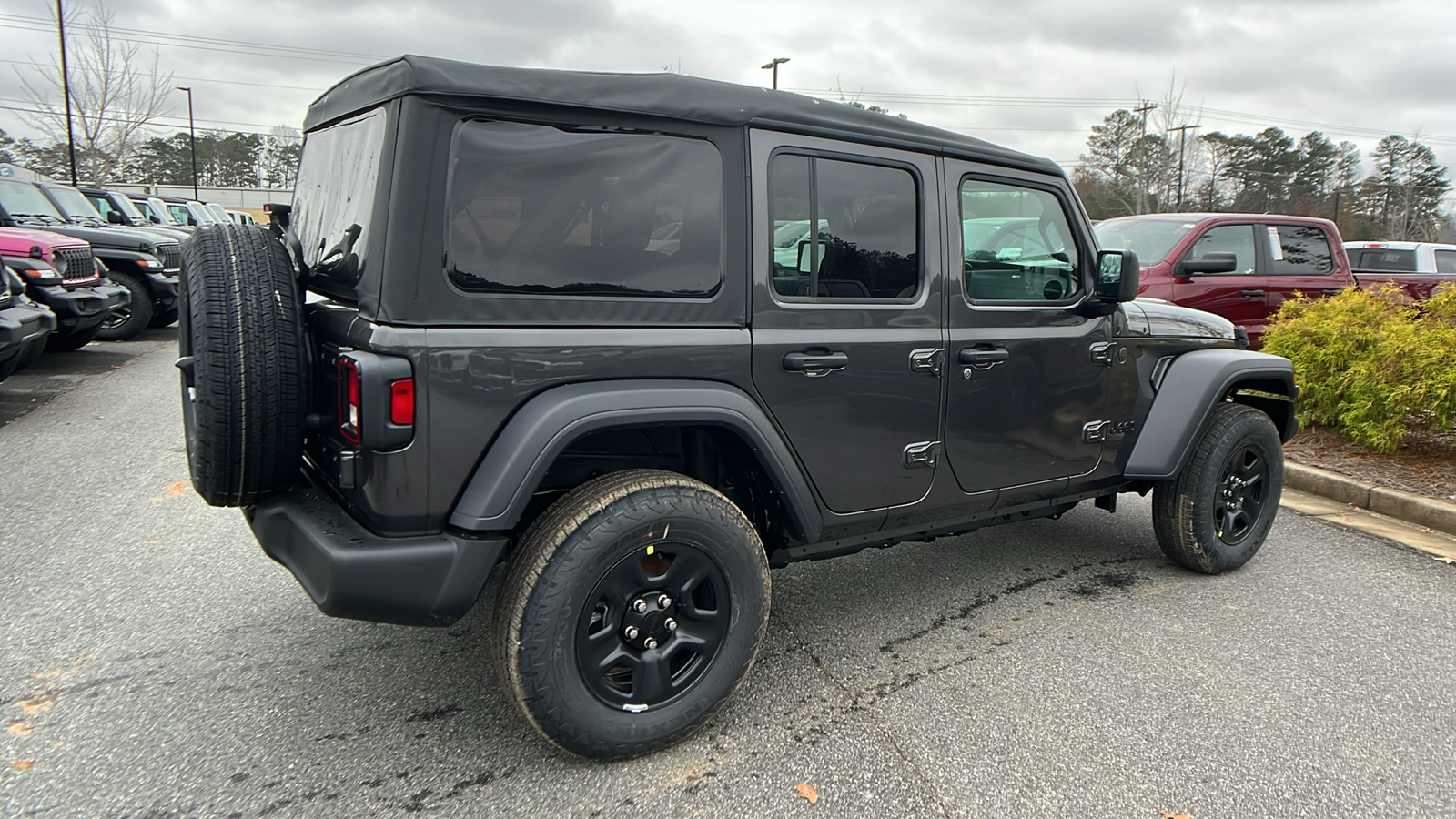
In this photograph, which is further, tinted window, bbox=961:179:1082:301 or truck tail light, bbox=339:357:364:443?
tinted window, bbox=961:179:1082:301

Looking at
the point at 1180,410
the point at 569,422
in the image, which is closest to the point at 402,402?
the point at 569,422

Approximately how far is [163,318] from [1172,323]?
41.6 feet

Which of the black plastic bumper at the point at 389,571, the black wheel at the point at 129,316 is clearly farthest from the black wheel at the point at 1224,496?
the black wheel at the point at 129,316

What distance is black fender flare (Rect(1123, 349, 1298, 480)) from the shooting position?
3.80m

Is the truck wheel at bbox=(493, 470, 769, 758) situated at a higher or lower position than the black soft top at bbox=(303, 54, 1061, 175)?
lower

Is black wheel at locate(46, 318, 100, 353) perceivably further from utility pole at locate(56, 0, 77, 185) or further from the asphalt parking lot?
utility pole at locate(56, 0, 77, 185)

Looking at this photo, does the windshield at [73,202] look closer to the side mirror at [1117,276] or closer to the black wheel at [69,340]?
the black wheel at [69,340]

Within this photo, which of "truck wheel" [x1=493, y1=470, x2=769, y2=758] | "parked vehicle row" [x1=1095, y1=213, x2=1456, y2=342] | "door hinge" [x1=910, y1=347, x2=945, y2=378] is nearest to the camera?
Answer: "truck wheel" [x1=493, y1=470, x2=769, y2=758]

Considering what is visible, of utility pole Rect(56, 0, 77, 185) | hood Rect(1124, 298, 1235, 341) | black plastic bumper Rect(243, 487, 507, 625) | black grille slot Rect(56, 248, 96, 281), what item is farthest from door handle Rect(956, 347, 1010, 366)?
utility pole Rect(56, 0, 77, 185)

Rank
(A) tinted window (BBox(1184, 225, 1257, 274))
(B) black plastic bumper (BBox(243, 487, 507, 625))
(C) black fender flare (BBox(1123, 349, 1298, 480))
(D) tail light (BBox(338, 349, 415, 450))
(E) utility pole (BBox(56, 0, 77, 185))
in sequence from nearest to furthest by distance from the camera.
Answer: (D) tail light (BBox(338, 349, 415, 450)), (B) black plastic bumper (BBox(243, 487, 507, 625)), (C) black fender flare (BBox(1123, 349, 1298, 480)), (A) tinted window (BBox(1184, 225, 1257, 274)), (E) utility pole (BBox(56, 0, 77, 185))

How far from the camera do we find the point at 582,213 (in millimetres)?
2459

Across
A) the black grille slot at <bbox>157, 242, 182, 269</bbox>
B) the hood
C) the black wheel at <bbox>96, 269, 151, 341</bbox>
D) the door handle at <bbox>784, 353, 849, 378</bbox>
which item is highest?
the black grille slot at <bbox>157, 242, 182, 269</bbox>

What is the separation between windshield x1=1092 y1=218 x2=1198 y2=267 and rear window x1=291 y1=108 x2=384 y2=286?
679 centimetres

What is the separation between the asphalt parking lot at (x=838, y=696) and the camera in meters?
2.45
